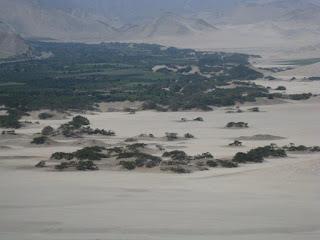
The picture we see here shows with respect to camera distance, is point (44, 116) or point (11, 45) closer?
point (44, 116)

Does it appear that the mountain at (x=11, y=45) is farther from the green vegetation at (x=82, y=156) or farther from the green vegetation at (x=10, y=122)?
the green vegetation at (x=82, y=156)

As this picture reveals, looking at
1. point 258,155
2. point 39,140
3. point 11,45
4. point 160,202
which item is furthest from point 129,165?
point 11,45

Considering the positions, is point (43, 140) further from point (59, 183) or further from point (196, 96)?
point (196, 96)

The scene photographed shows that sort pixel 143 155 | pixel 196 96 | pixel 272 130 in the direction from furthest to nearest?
pixel 196 96
pixel 272 130
pixel 143 155

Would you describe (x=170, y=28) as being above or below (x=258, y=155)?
above

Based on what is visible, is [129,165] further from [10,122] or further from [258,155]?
[10,122]

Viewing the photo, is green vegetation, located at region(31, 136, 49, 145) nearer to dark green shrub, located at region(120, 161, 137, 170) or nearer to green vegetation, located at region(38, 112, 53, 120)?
dark green shrub, located at region(120, 161, 137, 170)

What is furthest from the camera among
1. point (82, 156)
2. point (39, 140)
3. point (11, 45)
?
point (11, 45)

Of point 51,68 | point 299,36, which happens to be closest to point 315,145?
point 51,68
